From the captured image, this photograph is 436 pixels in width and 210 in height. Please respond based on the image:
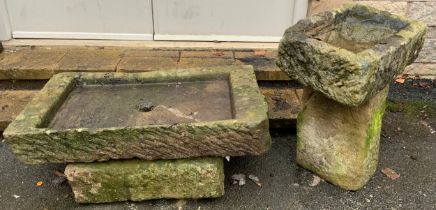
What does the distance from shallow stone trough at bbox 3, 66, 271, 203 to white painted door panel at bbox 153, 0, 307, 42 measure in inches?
44.2

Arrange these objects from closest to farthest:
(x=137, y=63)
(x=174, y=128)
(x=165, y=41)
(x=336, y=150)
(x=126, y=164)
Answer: (x=174, y=128) → (x=126, y=164) → (x=336, y=150) → (x=137, y=63) → (x=165, y=41)

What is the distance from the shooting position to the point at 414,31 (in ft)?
7.59

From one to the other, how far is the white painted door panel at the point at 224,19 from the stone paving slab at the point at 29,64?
942 millimetres

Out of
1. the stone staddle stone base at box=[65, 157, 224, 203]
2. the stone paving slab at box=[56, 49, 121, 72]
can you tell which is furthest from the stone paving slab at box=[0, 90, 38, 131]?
the stone staddle stone base at box=[65, 157, 224, 203]

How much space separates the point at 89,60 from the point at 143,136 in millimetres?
1482

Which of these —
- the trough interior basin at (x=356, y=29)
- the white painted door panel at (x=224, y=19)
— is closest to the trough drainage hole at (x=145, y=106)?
the trough interior basin at (x=356, y=29)

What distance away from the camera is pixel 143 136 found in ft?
7.15

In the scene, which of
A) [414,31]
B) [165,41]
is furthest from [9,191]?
[414,31]

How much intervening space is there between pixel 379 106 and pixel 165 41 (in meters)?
2.07

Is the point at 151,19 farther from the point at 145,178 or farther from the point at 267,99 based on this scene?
the point at 145,178

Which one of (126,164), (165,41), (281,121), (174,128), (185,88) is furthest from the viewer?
(165,41)

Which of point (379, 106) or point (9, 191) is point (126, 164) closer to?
point (9, 191)

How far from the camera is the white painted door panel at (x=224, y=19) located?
365cm

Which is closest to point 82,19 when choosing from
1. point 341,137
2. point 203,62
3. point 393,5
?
point 203,62
